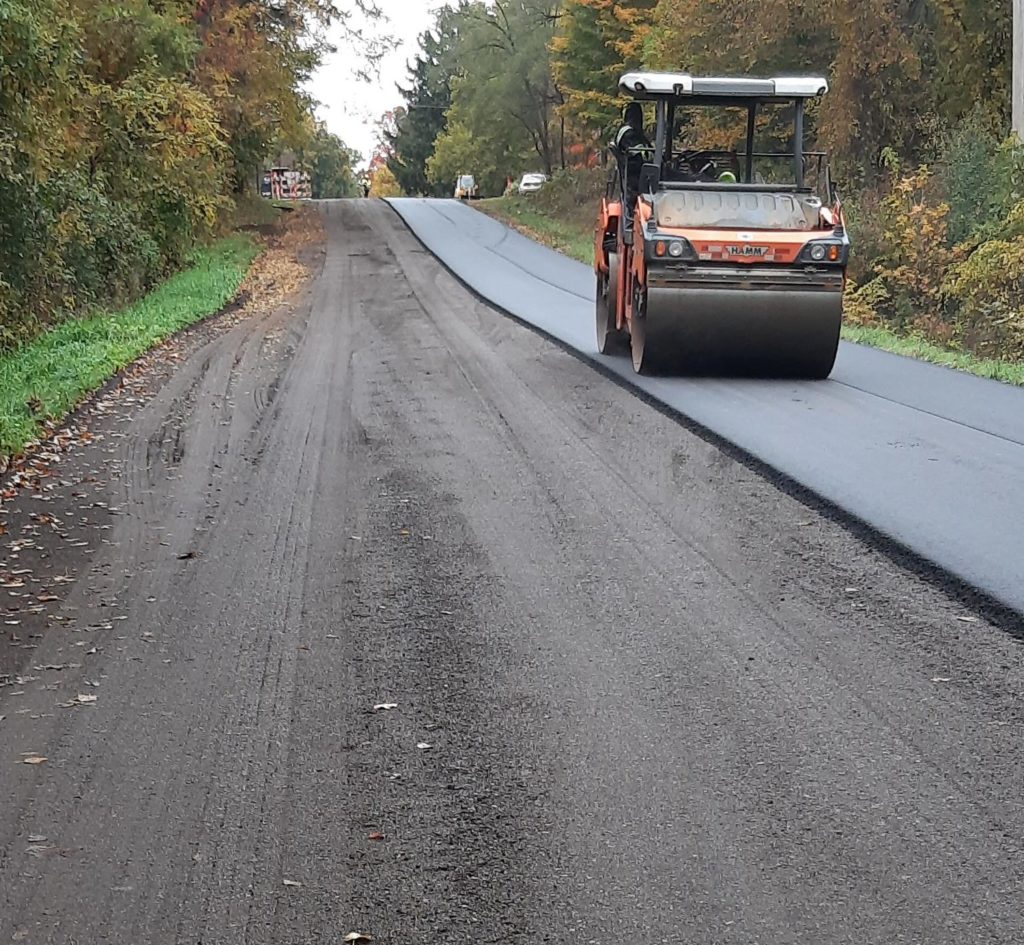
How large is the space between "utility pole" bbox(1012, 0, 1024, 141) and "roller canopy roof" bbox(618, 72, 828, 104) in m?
10.6

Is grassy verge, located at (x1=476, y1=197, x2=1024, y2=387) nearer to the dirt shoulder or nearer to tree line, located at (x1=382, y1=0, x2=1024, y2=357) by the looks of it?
tree line, located at (x1=382, y1=0, x2=1024, y2=357)

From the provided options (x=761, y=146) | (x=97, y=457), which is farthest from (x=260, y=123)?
(x=97, y=457)

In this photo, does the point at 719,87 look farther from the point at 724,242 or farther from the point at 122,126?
the point at 122,126

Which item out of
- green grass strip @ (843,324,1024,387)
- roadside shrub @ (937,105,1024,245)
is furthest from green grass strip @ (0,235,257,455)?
roadside shrub @ (937,105,1024,245)

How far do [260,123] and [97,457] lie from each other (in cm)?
2847

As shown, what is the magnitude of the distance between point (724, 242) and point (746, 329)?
2.68 ft

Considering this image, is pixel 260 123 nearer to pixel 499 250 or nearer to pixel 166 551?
pixel 499 250

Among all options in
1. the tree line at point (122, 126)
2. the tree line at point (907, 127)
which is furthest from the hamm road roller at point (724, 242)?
the tree line at point (122, 126)

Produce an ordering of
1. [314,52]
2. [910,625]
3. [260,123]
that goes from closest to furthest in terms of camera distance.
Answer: [910,625], [260,123], [314,52]

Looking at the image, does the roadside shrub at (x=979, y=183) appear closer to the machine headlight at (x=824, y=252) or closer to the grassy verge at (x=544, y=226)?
the machine headlight at (x=824, y=252)

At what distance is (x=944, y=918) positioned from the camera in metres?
3.54

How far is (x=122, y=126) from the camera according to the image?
22672mm

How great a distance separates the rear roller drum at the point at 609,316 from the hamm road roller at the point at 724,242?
35 mm

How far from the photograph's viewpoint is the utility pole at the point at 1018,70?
2300 centimetres
